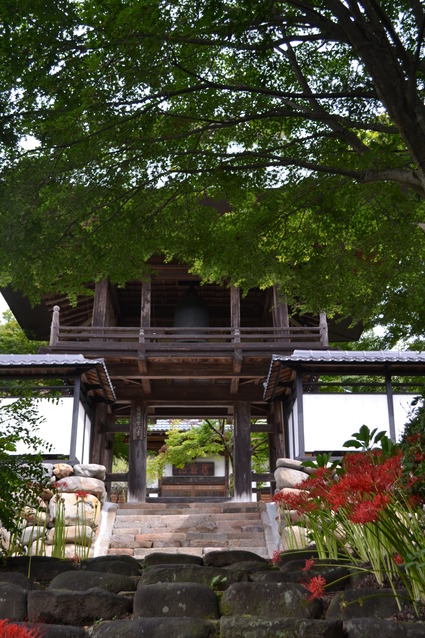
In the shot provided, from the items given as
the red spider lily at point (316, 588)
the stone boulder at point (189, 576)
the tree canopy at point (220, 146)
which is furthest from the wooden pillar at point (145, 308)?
the red spider lily at point (316, 588)

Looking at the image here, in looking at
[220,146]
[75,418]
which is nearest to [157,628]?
[220,146]

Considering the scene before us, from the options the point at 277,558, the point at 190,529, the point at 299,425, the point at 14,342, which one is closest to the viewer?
the point at 277,558

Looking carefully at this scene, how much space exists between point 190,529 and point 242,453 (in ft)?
18.6

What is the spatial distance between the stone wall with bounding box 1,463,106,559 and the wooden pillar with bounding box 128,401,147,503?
4.82m

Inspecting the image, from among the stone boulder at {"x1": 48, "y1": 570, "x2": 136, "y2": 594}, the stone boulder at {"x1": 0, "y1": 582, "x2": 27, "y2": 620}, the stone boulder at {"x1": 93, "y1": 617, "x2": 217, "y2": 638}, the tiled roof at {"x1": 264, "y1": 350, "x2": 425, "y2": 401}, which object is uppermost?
the tiled roof at {"x1": 264, "y1": 350, "x2": 425, "y2": 401}

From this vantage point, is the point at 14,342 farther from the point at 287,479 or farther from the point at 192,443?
the point at 287,479

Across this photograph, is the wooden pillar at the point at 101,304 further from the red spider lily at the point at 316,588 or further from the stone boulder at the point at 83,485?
the red spider lily at the point at 316,588

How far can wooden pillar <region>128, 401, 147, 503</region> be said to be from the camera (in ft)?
52.7

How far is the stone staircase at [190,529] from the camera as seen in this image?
1011cm

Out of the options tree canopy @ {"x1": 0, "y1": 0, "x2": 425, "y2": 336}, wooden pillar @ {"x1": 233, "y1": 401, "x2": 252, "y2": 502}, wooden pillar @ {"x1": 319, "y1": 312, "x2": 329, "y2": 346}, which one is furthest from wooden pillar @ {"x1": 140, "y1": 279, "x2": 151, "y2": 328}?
tree canopy @ {"x1": 0, "y1": 0, "x2": 425, "y2": 336}

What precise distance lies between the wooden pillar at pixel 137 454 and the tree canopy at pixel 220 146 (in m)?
9.24

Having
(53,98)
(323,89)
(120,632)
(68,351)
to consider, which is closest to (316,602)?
(120,632)

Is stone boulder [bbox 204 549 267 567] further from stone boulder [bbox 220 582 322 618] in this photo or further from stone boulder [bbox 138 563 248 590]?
stone boulder [bbox 220 582 322 618]

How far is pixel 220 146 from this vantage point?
7.10 meters
